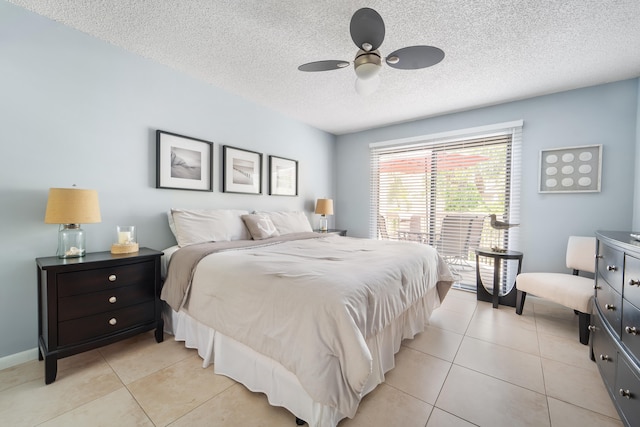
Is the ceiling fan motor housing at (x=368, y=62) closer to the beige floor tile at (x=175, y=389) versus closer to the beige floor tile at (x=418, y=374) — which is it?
the beige floor tile at (x=418, y=374)

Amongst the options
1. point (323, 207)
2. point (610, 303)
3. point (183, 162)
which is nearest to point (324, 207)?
point (323, 207)

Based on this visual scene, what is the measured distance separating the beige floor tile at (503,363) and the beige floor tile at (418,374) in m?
0.20

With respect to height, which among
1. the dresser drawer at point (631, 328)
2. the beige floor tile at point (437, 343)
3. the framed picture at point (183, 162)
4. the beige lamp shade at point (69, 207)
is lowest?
the beige floor tile at point (437, 343)

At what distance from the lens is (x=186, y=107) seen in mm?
2697

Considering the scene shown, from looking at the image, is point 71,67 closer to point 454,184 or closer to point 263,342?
point 263,342

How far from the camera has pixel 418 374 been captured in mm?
1743

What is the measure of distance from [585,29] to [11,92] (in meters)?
4.18

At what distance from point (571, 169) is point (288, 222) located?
11.0ft

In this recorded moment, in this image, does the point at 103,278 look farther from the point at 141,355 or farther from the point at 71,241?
the point at 141,355

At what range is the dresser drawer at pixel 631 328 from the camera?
1223 mm

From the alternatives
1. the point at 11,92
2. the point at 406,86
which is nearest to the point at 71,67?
the point at 11,92

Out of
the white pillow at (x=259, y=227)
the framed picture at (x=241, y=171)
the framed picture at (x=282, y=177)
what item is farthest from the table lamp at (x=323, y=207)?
the white pillow at (x=259, y=227)

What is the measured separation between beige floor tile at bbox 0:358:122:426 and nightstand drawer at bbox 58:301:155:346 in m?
0.24

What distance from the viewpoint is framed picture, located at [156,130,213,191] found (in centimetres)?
250
